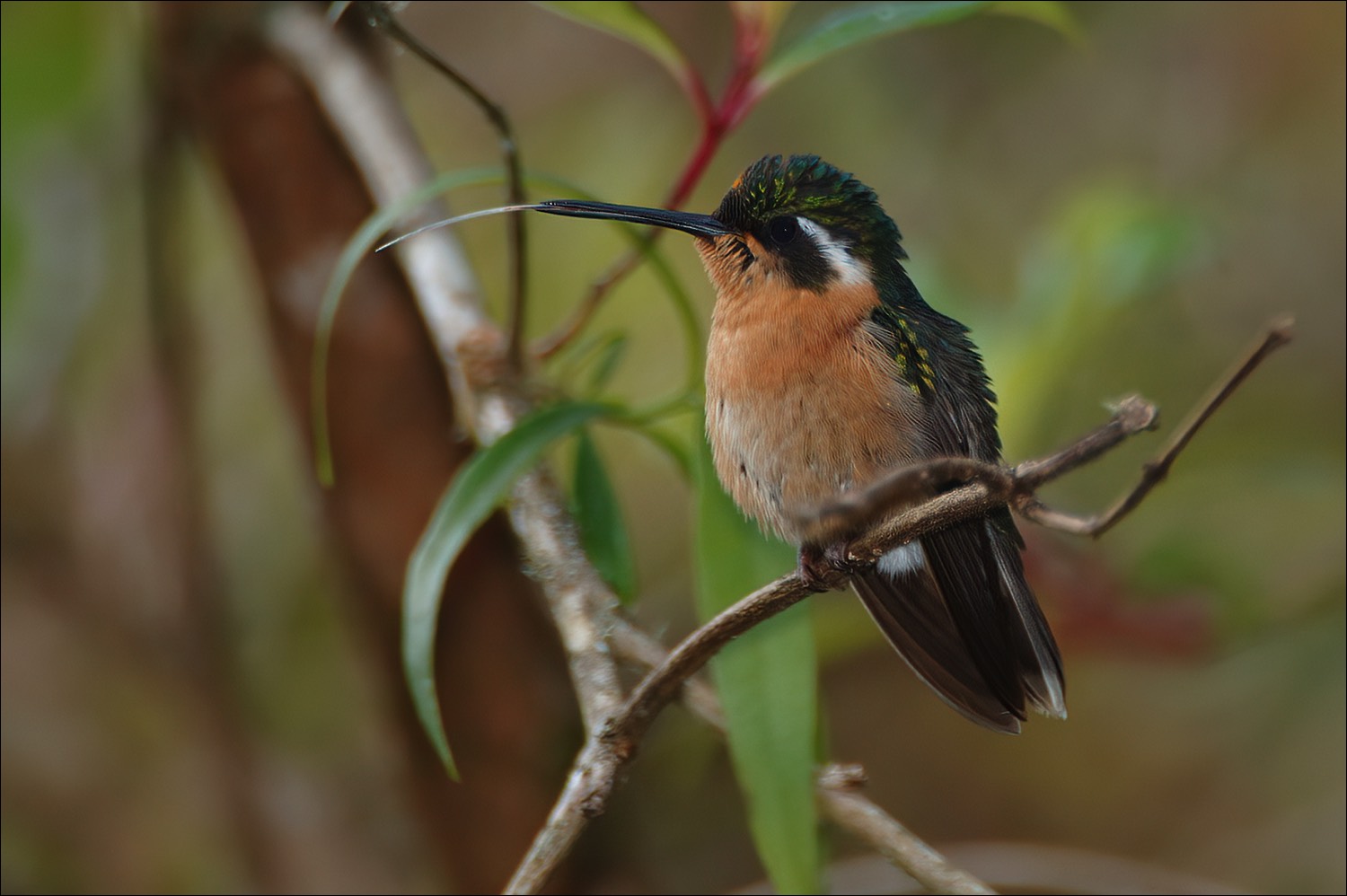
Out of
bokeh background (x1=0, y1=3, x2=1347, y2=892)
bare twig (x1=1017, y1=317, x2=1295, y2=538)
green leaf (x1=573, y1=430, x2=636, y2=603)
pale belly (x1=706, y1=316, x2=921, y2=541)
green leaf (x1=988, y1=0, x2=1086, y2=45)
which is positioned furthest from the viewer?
bokeh background (x1=0, y1=3, x2=1347, y2=892)

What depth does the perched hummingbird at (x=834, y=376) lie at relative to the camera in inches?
51.3

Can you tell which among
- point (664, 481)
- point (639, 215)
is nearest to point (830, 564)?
point (639, 215)

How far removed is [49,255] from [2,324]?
0.71m

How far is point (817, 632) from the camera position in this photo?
2461 mm

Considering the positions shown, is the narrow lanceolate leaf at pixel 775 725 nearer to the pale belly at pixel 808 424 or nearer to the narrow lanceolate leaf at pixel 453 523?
the pale belly at pixel 808 424

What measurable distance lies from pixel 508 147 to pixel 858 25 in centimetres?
48

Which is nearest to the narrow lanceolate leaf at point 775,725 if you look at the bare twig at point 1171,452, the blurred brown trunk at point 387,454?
the bare twig at point 1171,452

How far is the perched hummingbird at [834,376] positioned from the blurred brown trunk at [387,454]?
971 mm

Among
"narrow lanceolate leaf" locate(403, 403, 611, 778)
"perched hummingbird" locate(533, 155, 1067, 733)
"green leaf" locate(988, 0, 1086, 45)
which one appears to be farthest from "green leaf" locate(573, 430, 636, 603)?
"green leaf" locate(988, 0, 1086, 45)

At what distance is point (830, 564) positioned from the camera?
120cm

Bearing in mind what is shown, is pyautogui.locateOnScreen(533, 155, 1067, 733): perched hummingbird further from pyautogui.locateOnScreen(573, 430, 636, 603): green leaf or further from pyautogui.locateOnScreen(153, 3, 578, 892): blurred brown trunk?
pyautogui.locateOnScreen(153, 3, 578, 892): blurred brown trunk

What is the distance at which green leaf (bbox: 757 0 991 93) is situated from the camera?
1437mm

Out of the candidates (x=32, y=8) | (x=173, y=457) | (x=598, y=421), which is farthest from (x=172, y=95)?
(x=598, y=421)

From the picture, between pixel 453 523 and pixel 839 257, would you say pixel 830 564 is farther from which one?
pixel 453 523
